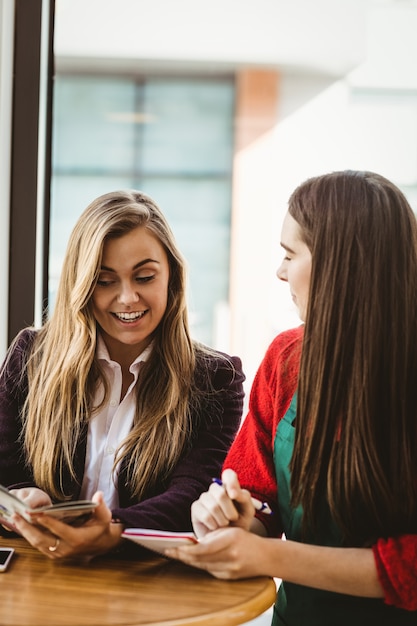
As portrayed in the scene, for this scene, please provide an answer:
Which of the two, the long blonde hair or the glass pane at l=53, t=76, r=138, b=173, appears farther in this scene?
the glass pane at l=53, t=76, r=138, b=173

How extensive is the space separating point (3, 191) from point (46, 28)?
50 centimetres

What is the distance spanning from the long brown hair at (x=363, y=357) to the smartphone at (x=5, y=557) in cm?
54

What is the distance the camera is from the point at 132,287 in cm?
165

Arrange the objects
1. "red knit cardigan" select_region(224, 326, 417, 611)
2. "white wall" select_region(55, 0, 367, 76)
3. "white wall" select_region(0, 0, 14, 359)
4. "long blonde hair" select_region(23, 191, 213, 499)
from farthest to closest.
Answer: "white wall" select_region(55, 0, 367, 76) < "white wall" select_region(0, 0, 14, 359) < "long blonde hair" select_region(23, 191, 213, 499) < "red knit cardigan" select_region(224, 326, 417, 611)

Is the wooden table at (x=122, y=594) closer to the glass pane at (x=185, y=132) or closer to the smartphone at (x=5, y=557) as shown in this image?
the smartphone at (x=5, y=557)

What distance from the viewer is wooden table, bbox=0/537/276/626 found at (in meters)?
1.10

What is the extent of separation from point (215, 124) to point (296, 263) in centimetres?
423

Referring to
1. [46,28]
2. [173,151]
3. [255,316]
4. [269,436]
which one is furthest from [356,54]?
[173,151]

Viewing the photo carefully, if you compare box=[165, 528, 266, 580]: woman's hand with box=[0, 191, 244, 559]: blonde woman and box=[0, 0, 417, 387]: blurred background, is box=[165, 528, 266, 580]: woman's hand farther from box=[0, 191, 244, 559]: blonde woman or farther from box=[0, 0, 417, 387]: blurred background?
box=[0, 0, 417, 387]: blurred background

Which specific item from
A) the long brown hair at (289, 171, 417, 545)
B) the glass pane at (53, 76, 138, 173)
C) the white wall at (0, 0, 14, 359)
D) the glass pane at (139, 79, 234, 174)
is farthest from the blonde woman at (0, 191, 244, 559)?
the glass pane at (53, 76, 138, 173)

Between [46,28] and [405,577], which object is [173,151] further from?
[405,577]

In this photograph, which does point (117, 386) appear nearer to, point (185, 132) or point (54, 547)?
point (54, 547)

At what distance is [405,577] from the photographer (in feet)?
4.01

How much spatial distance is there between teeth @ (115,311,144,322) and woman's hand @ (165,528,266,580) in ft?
1.89
